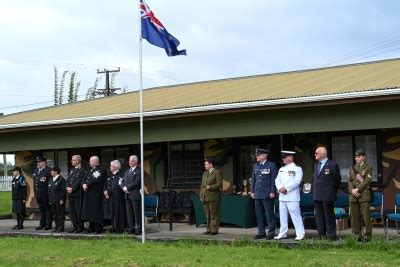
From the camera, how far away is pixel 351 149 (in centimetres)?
1457

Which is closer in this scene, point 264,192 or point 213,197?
point 264,192

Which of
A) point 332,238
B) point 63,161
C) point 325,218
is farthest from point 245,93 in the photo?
point 63,161

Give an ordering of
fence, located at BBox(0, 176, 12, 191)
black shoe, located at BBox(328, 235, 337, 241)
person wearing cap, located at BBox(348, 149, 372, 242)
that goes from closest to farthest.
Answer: person wearing cap, located at BBox(348, 149, 372, 242), black shoe, located at BBox(328, 235, 337, 241), fence, located at BBox(0, 176, 12, 191)

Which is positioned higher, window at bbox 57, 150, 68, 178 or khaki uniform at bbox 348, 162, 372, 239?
window at bbox 57, 150, 68, 178

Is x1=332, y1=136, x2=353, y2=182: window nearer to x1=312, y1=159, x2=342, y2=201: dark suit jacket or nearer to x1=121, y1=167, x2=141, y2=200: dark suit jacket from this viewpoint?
x1=312, y1=159, x2=342, y2=201: dark suit jacket

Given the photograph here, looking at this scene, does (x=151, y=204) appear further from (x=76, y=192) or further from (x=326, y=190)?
(x=326, y=190)

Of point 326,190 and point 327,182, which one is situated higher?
point 327,182

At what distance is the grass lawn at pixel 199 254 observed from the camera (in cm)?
978

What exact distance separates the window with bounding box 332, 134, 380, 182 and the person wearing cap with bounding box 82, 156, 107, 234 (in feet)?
16.8

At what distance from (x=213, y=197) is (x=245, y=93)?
3066mm

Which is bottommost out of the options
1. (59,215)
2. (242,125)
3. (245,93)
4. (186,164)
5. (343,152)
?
(59,215)

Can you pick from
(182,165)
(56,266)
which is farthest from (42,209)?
(56,266)

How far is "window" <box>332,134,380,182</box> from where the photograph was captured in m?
14.3

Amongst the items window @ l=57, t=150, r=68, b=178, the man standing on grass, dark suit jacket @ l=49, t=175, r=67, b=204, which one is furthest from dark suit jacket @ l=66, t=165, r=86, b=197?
window @ l=57, t=150, r=68, b=178
